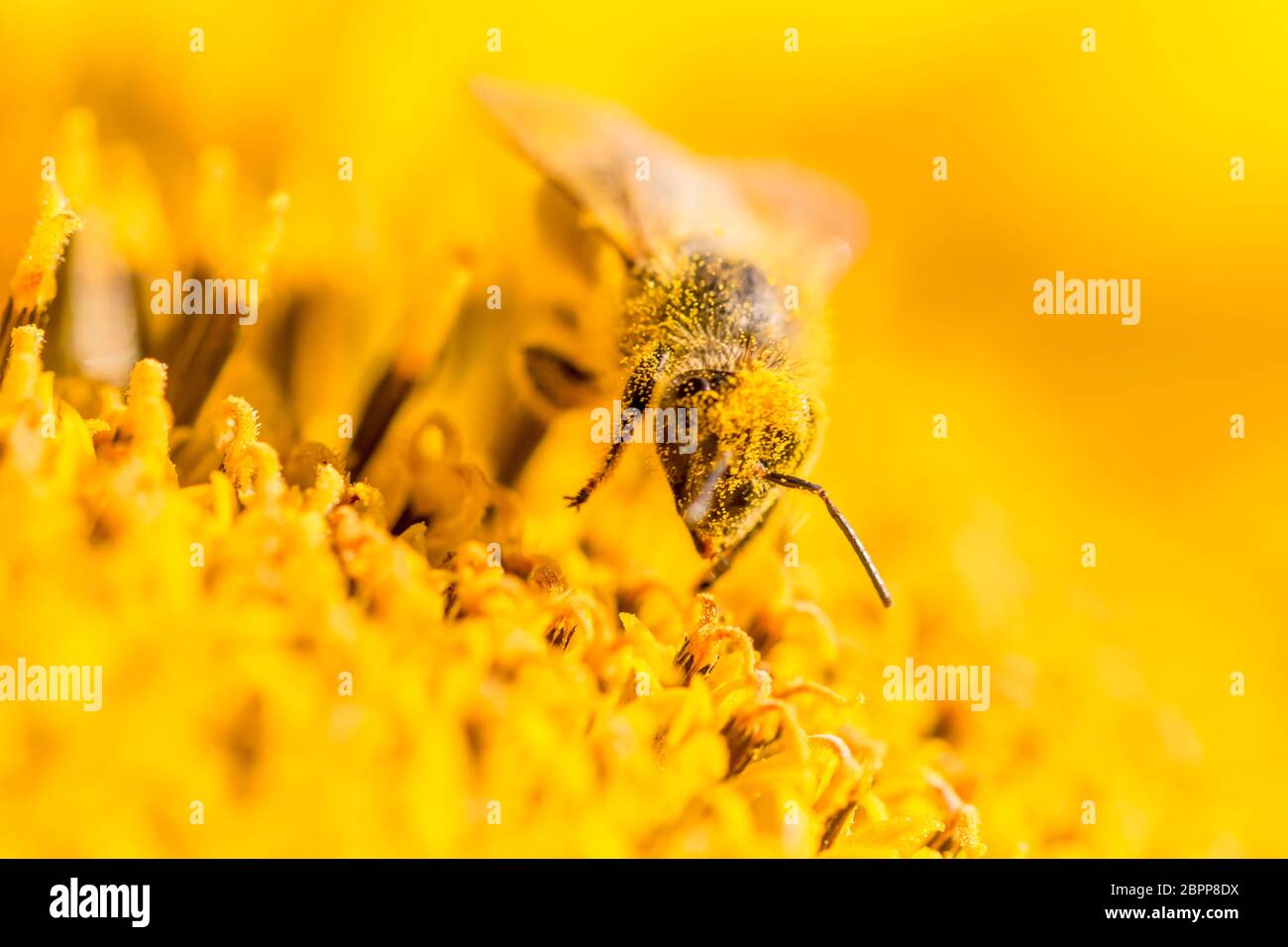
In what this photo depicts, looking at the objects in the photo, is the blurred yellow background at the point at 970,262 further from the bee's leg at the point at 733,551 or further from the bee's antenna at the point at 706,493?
the bee's antenna at the point at 706,493

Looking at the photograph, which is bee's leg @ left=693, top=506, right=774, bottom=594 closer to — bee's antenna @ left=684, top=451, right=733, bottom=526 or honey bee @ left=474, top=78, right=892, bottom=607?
honey bee @ left=474, top=78, right=892, bottom=607

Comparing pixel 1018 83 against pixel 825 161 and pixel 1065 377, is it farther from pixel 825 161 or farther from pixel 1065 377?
pixel 1065 377

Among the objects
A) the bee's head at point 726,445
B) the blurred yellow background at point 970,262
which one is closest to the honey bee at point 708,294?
the bee's head at point 726,445

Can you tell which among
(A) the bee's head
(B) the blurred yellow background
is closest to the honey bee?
(A) the bee's head

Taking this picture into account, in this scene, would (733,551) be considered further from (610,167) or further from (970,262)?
(970,262)

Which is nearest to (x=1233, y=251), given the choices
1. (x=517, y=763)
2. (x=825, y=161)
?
(x=825, y=161)

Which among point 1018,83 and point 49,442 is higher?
point 1018,83
